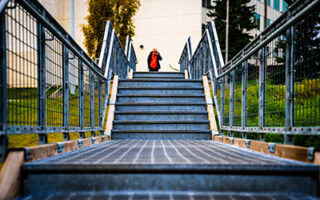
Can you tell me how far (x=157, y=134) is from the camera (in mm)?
5102

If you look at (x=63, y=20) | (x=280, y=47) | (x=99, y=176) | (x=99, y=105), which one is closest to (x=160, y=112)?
(x=99, y=105)

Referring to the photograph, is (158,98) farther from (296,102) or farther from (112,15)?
(112,15)

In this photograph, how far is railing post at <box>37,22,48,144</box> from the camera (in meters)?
2.56

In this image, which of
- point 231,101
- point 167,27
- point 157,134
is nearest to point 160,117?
point 157,134

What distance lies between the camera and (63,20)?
72.8ft

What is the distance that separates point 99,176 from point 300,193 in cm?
147

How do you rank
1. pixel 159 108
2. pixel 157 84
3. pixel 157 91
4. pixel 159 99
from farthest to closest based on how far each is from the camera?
pixel 157 84, pixel 157 91, pixel 159 99, pixel 159 108

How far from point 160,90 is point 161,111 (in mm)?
908

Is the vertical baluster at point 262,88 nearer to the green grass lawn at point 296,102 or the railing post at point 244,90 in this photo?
the green grass lawn at point 296,102

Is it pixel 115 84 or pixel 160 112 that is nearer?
pixel 160 112

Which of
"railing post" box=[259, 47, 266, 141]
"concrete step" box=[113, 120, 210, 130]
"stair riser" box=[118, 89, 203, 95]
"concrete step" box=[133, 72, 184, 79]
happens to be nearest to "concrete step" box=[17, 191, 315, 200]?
"railing post" box=[259, 47, 266, 141]

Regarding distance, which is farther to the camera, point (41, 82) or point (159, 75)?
point (159, 75)

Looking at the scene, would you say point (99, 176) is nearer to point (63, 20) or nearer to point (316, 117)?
point (316, 117)

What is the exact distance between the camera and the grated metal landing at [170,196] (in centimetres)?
183
